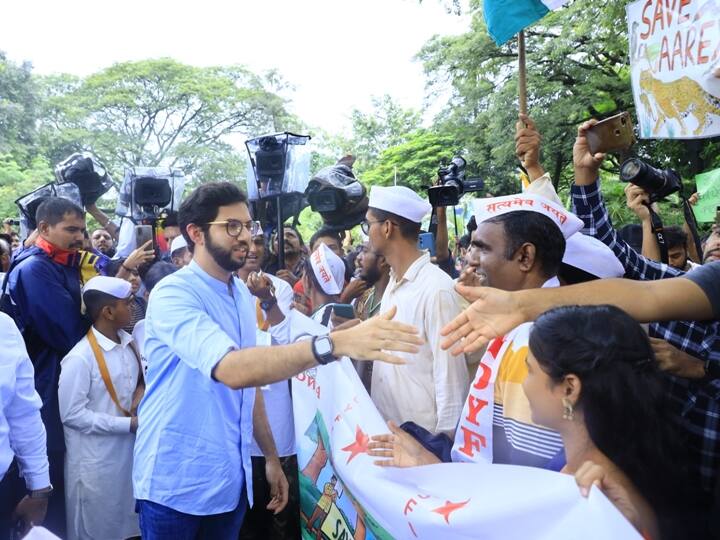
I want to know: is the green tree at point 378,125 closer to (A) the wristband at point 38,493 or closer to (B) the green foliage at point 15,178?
(B) the green foliage at point 15,178

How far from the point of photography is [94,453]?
3301 mm

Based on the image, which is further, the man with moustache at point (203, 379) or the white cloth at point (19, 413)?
the white cloth at point (19, 413)

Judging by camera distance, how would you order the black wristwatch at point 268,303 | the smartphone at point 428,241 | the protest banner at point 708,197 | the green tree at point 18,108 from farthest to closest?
the green tree at point 18,108
the smartphone at point 428,241
the protest banner at point 708,197
the black wristwatch at point 268,303

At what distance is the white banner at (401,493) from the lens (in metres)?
1.40

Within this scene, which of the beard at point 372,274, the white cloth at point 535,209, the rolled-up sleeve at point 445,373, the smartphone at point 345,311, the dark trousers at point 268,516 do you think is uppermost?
the white cloth at point 535,209

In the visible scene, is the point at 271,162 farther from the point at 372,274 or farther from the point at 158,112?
the point at 158,112

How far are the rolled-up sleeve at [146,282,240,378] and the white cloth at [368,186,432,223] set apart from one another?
114 cm

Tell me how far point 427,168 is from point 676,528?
70.5 ft

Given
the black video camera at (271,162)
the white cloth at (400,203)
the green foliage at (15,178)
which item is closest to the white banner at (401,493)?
the white cloth at (400,203)

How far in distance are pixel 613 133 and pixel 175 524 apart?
8.05 feet

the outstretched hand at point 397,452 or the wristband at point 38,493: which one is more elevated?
the outstretched hand at point 397,452

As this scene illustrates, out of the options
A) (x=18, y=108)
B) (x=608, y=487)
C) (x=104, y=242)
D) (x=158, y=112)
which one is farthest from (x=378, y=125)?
(x=608, y=487)

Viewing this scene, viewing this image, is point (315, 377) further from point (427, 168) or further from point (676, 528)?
point (427, 168)

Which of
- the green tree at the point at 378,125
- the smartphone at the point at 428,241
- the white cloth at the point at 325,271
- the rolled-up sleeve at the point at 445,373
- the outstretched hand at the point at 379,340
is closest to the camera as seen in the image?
the outstretched hand at the point at 379,340
